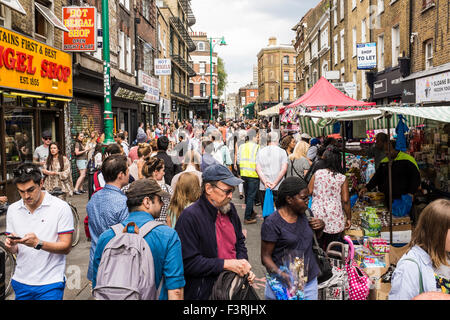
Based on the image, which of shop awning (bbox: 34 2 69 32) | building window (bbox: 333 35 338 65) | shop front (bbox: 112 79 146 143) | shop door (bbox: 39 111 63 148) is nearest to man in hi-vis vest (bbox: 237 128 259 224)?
shop awning (bbox: 34 2 69 32)

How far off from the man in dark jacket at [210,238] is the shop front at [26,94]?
27.4 ft

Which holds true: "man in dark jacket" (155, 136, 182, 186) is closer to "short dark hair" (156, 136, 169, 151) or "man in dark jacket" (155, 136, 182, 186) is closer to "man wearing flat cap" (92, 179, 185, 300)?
"short dark hair" (156, 136, 169, 151)

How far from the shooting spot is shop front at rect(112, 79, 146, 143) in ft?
64.9

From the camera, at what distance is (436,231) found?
265 cm

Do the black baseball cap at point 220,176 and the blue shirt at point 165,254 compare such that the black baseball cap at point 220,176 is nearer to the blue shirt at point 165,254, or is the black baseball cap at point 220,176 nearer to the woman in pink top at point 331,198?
the blue shirt at point 165,254

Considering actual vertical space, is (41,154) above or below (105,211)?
above

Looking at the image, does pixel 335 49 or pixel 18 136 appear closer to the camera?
pixel 18 136

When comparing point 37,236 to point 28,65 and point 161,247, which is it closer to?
point 161,247

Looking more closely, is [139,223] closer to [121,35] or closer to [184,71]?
[121,35]

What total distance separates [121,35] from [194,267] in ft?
65.1

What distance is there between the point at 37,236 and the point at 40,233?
0.03 m

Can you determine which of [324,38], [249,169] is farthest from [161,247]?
[324,38]

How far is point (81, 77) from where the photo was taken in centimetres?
1522

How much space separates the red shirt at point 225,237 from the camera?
3.17m
